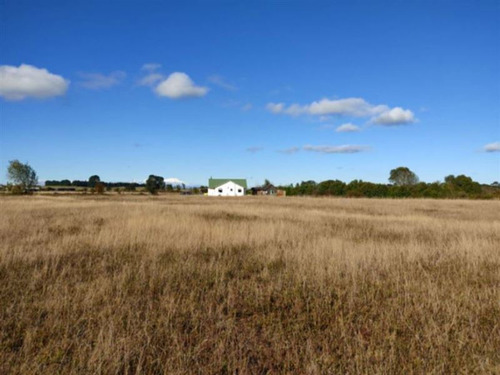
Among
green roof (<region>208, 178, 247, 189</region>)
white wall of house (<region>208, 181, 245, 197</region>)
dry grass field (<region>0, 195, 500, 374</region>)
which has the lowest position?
dry grass field (<region>0, 195, 500, 374</region>)

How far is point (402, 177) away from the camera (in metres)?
99.8

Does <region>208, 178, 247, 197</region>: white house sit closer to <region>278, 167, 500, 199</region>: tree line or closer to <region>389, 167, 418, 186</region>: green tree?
<region>278, 167, 500, 199</region>: tree line

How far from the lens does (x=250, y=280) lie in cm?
635

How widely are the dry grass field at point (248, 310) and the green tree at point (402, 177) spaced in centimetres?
10044

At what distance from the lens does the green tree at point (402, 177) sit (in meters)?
98.2

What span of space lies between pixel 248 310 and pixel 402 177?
355 feet

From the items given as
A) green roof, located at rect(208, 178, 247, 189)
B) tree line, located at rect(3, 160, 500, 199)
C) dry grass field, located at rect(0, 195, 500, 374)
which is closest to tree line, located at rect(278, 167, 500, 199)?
tree line, located at rect(3, 160, 500, 199)

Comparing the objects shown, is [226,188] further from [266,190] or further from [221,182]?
[266,190]

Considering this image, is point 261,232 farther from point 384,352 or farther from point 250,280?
point 384,352

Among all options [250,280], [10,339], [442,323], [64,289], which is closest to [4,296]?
[64,289]

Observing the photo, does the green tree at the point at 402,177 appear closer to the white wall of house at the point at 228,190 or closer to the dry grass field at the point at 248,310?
the white wall of house at the point at 228,190

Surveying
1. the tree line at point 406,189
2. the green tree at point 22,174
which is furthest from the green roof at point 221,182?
the green tree at point 22,174

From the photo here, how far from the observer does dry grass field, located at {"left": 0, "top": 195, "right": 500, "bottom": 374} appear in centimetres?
347

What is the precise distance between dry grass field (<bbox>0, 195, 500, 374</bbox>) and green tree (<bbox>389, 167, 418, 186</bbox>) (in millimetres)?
100443
